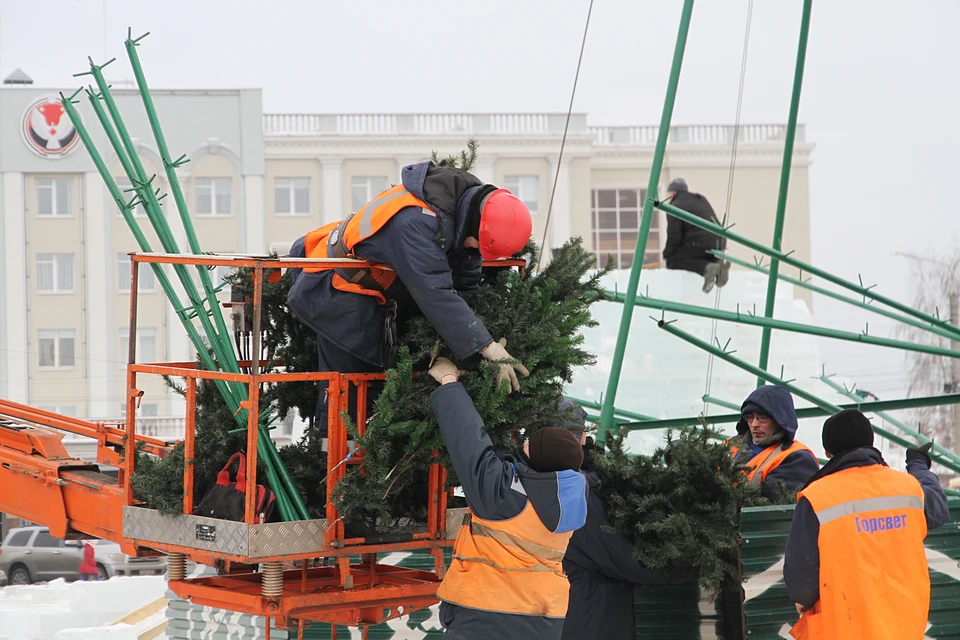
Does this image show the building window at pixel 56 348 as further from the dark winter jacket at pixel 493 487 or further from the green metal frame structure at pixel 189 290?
the dark winter jacket at pixel 493 487

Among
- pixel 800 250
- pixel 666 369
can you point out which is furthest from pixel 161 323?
pixel 666 369

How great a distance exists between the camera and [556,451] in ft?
14.4

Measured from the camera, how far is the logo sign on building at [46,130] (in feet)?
157

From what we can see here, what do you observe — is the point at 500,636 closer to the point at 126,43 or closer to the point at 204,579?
the point at 204,579

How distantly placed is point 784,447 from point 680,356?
9501 millimetres

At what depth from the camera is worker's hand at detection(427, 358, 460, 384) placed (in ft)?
14.7

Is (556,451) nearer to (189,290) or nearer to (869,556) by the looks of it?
(869,556)

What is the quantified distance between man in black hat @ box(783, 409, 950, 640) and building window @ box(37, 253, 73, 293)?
155 feet

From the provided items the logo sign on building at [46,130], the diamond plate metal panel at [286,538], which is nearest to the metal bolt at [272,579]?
the diamond plate metal panel at [286,538]

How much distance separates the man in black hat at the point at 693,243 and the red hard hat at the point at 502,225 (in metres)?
8.47

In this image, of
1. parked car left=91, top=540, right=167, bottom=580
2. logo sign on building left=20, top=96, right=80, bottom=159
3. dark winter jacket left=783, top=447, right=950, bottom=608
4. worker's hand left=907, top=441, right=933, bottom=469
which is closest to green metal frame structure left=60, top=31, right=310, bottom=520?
dark winter jacket left=783, top=447, right=950, bottom=608

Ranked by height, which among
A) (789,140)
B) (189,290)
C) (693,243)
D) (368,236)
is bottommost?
(189,290)

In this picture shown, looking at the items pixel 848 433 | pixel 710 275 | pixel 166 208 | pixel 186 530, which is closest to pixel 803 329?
pixel 848 433

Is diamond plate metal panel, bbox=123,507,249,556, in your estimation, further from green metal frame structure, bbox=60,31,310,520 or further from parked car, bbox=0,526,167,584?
parked car, bbox=0,526,167,584
